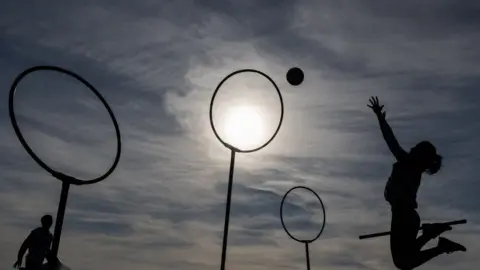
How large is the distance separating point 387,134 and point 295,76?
5224 millimetres

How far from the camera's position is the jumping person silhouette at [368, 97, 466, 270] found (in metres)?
17.2

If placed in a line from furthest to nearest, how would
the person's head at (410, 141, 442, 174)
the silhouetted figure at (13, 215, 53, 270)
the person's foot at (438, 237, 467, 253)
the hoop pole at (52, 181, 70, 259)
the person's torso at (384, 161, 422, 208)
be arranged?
the silhouetted figure at (13, 215, 53, 270), the person's torso at (384, 161, 422, 208), the person's head at (410, 141, 442, 174), the person's foot at (438, 237, 467, 253), the hoop pole at (52, 181, 70, 259)

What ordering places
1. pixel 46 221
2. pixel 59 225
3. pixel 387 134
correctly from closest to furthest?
1. pixel 59 225
2. pixel 387 134
3. pixel 46 221

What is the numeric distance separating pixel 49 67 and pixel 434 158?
9880mm

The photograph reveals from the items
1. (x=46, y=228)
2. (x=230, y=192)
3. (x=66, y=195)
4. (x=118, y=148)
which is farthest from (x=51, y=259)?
(x=46, y=228)

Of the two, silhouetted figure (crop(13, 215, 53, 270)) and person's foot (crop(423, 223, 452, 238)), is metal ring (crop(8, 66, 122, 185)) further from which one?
silhouetted figure (crop(13, 215, 53, 270))

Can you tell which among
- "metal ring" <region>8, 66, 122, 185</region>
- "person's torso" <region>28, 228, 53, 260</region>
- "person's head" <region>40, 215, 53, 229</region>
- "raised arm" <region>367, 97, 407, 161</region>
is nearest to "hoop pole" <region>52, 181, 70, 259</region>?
"metal ring" <region>8, 66, 122, 185</region>

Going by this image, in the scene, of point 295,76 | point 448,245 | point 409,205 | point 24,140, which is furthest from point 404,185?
point 24,140

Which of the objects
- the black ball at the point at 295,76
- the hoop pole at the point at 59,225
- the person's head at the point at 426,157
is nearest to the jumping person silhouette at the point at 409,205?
the person's head at the point at 426,157

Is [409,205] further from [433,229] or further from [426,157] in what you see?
[426,157]

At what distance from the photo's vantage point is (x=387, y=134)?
1703 cm

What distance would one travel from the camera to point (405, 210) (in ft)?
57.0

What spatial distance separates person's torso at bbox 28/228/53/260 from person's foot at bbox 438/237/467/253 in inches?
592

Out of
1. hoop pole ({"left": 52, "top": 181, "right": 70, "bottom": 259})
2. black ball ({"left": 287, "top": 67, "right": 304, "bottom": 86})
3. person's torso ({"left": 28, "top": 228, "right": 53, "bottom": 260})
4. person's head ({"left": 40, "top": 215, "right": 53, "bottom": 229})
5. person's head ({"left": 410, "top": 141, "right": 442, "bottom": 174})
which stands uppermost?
black ball ({"left": 287, "top": 67, "right": 304, "bottom": 86})
